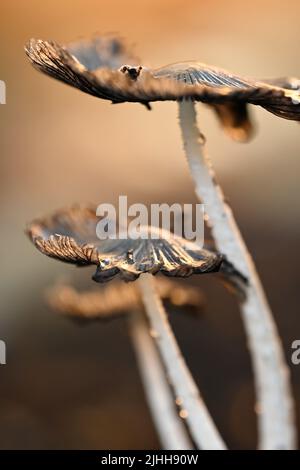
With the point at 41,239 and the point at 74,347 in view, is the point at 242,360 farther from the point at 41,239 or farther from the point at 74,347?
the point at 41,239

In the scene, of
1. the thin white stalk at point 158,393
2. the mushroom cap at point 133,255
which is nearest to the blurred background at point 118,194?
the thin white stalk at point 158,393

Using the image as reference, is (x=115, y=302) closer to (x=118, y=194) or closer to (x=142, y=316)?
(x=142, y=316)

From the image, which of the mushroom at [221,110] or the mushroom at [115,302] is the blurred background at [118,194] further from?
the mushroom at [221,110]

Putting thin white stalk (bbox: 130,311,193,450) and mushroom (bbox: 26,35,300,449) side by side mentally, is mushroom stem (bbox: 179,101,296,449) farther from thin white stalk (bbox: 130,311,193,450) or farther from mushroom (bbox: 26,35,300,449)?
thin white stalk (bbox: 130,311,193,450)

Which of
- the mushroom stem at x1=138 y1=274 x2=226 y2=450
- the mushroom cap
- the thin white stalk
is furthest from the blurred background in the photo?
the mushroom cap

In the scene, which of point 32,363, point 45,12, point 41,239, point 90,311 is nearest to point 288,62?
point 45,12

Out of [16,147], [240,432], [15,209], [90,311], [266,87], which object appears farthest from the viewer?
[16,147]

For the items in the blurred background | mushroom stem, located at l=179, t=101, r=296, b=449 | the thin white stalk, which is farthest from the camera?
the blurred background

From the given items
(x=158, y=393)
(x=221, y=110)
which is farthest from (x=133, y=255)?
(x=158, y=393)
